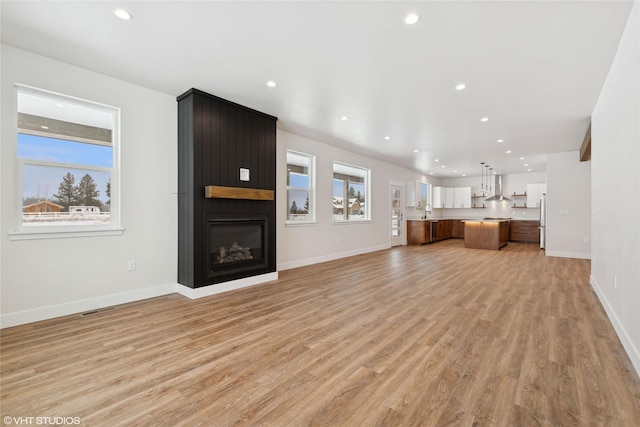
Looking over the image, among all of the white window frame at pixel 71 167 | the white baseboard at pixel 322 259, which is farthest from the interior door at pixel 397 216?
the white window frame at pixel 71 167

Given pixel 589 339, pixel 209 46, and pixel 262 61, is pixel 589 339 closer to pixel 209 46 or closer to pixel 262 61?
pixel 262 61

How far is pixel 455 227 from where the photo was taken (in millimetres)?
12430

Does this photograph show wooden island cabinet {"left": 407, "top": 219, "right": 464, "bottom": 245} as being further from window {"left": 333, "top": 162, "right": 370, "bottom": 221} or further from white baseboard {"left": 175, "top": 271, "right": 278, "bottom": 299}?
white baseboard {"left": 175, "top": 271, "right": 278, "bottom": 299}

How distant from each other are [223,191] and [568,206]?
793 cm

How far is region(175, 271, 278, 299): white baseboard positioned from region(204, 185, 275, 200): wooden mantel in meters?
1.22

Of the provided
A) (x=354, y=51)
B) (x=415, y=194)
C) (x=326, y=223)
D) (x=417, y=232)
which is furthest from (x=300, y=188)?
(x=415, y=194)

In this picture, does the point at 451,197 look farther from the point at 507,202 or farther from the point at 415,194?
the point at 415,194

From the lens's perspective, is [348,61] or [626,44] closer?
[626,44]

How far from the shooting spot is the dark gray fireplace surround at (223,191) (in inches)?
150

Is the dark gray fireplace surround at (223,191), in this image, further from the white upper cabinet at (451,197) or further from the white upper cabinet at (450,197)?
the white upper cabinet at (450,197)

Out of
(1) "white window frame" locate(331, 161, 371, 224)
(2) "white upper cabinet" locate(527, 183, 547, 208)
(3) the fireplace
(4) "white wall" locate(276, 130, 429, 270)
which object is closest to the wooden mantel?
(3) the fireplace

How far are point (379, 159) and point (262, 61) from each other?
5.78 meters

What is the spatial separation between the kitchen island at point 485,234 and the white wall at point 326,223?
2561mm

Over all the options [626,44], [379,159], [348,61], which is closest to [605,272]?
[626,44]
